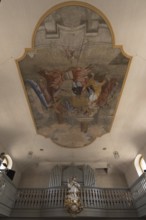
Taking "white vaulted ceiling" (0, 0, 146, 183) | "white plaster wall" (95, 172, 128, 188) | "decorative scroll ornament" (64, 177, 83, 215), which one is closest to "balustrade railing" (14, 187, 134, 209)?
"decorative scroll ornament" (64, 177, 83, 215)

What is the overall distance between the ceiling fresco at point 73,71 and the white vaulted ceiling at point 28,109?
260 mm

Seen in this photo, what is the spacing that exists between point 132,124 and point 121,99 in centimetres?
189

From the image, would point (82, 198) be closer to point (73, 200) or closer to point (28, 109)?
point (73, 200)

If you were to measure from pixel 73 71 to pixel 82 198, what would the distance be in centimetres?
780

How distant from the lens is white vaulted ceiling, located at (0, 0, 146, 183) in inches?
166

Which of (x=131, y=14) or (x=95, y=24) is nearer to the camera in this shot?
(x=131, y=14)

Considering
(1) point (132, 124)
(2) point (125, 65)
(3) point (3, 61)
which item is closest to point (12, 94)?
(3) point (3, 61)

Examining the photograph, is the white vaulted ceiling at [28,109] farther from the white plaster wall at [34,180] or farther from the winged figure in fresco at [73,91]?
the white plaster wall at [34,180]

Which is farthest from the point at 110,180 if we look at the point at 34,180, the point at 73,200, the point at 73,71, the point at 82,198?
the point at 73,71

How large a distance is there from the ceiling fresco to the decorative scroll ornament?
3753 millimetres

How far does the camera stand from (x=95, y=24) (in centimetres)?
459

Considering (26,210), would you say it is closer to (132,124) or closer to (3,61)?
(132,124)

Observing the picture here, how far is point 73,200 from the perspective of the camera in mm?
8734

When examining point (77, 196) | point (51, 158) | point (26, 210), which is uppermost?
point (51, 158)
